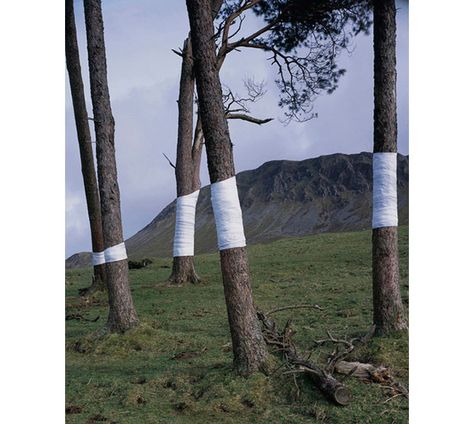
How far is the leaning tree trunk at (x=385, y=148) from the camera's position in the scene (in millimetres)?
4961

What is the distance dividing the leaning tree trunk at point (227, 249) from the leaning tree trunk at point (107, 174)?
2.40 m

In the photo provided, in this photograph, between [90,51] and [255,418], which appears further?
[90,51]

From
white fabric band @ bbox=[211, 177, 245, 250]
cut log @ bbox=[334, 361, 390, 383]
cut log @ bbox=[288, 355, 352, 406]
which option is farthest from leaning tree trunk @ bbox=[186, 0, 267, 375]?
cut log @ bbox=[334, 361, 390, 383]

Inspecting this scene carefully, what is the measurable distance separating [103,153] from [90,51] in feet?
3.56

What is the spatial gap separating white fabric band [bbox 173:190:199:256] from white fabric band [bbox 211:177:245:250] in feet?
13.8

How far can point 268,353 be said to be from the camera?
176 inches

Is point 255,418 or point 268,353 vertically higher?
point 268,353

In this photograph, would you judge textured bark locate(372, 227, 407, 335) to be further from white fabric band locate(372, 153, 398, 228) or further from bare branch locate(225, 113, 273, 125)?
bare branch locate(225, 113, 273, 125)

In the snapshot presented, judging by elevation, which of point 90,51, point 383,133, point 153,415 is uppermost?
point 90,51

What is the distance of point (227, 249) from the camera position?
4.36m

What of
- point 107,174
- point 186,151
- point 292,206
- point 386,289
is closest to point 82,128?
point 186,151
